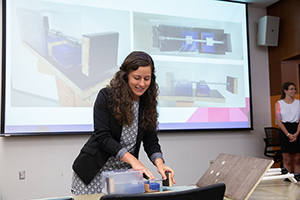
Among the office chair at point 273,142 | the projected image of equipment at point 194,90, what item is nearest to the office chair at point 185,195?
the projected image of equipment at point 194,90

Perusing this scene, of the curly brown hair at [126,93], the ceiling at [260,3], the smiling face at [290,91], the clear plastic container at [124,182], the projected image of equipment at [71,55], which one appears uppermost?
the ceiling at [260,3]

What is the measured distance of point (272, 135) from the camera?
4.47 metres

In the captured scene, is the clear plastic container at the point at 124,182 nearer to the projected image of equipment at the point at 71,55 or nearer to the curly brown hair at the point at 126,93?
the curly brown hair at the point at 126,93

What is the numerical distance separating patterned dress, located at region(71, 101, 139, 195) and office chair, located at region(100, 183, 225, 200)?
2.26 ft

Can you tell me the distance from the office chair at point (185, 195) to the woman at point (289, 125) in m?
3.63

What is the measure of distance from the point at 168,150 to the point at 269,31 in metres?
2.43

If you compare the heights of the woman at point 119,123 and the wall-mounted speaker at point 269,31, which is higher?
the wall-mounted speaker at point 269,31

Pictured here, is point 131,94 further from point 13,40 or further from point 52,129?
point 13,40

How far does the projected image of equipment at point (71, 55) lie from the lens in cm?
352

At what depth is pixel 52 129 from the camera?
353 cm

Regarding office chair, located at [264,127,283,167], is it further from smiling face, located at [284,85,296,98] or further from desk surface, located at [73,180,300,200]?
desk surface, located at [73,180,300,200]

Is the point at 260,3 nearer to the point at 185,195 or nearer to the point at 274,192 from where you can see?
the point at 274,192

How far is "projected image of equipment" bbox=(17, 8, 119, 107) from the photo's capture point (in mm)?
3521

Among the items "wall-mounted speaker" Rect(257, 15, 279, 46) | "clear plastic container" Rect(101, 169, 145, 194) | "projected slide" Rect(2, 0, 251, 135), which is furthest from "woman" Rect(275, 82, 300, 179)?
"clear plastic container" Rect(101, 169, 145, 194)
